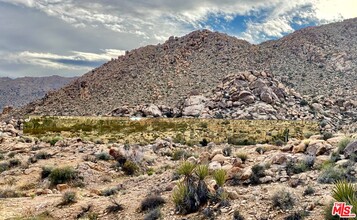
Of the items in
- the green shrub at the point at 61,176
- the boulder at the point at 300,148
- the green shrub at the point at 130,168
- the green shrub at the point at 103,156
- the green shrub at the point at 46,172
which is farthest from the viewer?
the green shrub at the point at 103,156

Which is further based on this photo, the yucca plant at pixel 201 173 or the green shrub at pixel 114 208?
the green shrub at pixel 114 208

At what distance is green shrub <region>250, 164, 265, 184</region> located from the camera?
11.8 metres

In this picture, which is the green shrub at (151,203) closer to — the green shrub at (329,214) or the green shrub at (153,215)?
the green shrub at (153,215)

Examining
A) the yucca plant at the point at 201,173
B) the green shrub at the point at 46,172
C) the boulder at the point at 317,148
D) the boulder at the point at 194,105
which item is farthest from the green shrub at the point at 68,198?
the boulder at the point at 194,105

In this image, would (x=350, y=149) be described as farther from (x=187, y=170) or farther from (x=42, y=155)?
(x=42, y=155)

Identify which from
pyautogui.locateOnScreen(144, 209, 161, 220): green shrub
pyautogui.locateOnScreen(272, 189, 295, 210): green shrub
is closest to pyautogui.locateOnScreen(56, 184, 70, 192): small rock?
pyautogui.locateOnScreen(144, 209, 161, 220): green shrub

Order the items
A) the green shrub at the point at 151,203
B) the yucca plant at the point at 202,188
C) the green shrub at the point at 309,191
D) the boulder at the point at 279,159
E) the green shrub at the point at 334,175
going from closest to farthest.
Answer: the green shrub at the point at 309,191, the green shrub at the point at 334,175, the yucca plant at the point at 202,188, the green shrub at the point at 151,203, the boulder at the point at 279,159

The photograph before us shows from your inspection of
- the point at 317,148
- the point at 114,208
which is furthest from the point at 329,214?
the point at 114,208

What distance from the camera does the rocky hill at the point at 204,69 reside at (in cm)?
7744

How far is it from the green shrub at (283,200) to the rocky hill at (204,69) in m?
58.9

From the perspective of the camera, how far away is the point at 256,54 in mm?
96125

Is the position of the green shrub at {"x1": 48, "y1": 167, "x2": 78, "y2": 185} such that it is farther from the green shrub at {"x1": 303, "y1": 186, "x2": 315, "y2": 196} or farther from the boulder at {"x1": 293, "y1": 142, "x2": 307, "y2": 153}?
the green shrub at {"x1": 303, "y1": 186, "x2": 315, "y2": 196}

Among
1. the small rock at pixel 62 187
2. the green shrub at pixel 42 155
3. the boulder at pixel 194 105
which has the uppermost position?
the boulder at pixel 194 105
